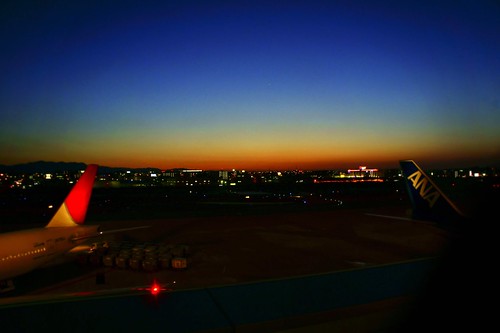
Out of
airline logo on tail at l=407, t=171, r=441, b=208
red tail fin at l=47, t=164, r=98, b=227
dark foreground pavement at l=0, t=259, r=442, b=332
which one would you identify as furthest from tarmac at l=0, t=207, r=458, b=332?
airline logo on tail at l=407, t=171, r=441, b=208

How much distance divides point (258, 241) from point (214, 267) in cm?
831

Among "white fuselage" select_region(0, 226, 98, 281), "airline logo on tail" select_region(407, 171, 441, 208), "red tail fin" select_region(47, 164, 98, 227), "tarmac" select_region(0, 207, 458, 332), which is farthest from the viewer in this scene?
"red tail fin" select_region(47, 164, 98, 227)

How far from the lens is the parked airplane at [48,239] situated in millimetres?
15352

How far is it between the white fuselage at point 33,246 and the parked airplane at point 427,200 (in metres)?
18.1

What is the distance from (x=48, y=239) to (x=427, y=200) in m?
19.9

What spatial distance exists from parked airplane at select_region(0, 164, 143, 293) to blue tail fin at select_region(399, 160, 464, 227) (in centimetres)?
1795

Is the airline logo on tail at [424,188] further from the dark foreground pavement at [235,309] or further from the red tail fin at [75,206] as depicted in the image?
the red tail fin at [75,206]

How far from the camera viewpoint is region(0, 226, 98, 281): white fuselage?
15195 millimetres

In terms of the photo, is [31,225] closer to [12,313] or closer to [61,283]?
[61,283]

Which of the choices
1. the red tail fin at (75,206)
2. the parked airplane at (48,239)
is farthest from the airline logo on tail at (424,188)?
the red tail fin at (75,206)

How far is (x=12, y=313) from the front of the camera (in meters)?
3.17

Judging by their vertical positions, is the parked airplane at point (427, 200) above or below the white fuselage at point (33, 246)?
above

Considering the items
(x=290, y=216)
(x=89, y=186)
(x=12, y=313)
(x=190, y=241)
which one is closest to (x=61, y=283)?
(x=89, y=186)

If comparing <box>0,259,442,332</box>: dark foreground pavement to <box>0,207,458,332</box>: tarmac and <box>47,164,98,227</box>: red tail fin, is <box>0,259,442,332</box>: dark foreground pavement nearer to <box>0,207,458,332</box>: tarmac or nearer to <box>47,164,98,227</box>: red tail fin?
<box>0,207,458,332</box>: tarmac
